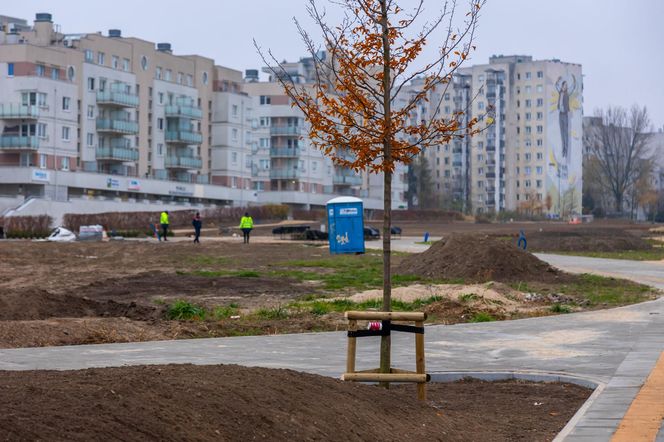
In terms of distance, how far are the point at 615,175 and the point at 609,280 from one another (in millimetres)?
155861

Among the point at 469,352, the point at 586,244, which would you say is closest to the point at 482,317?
the point at 469,352

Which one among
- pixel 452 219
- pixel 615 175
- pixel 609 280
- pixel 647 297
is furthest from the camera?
pixel 615 175

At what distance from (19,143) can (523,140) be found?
106 metres

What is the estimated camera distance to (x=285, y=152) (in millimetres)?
138000

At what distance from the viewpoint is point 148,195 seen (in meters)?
114

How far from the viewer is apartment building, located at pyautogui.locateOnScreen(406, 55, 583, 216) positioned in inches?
7160

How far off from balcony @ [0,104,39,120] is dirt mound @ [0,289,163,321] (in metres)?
82.2

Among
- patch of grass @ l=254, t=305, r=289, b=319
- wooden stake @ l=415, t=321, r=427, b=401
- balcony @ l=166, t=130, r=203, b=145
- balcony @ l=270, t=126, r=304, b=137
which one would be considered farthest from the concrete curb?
balcony @ l=270, t=126, r=304, b=137

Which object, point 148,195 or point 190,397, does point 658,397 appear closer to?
point 190,397

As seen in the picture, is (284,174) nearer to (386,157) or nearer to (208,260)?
(208,260)

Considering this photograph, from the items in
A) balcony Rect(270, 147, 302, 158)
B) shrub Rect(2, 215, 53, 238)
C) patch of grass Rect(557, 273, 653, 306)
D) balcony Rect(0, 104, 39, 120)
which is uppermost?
balcony Rect(0, 104, 39, 120)

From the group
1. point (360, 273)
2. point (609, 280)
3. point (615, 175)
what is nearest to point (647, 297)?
point (609, 280)

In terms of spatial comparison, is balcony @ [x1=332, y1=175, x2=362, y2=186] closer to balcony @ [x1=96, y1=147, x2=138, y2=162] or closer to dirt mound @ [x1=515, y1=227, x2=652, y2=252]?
balcony @ [x1=96, y1=147, x2=138, y2=162]

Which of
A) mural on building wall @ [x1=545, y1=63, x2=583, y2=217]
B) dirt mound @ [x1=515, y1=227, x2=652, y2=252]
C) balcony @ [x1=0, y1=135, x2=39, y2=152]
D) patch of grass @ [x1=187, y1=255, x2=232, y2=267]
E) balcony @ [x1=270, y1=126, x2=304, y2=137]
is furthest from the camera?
mural on building wall @ [x1=545, y1=63, x2=583, y2=217]
